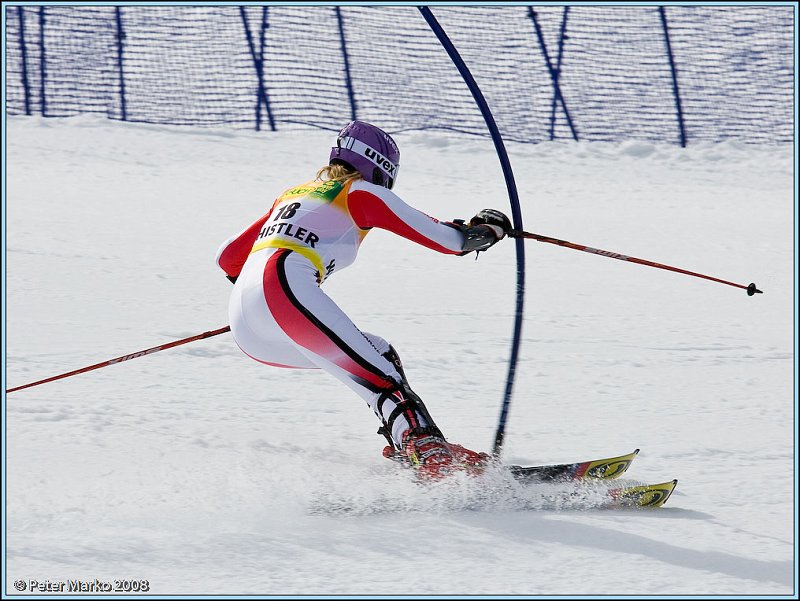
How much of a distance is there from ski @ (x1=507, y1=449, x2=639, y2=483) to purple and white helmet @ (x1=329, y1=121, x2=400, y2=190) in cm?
115

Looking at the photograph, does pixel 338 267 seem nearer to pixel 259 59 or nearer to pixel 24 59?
pixel 259 59

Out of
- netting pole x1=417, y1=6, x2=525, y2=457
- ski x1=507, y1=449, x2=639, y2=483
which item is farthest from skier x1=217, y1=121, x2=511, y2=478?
netting pole x1=417, y1=6, x2=525, y2=457

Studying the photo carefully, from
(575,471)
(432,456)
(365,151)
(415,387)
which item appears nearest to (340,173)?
(365,151)

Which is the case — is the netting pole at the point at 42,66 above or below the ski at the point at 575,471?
above

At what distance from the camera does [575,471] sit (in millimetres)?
3553

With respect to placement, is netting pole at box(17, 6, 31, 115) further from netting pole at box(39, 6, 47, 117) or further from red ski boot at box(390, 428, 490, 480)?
red ski boot at box(390, 428, 490, 480)

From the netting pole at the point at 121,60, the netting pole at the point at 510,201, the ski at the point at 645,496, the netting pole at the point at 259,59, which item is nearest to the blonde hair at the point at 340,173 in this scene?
the netting pole at the point at 510,201

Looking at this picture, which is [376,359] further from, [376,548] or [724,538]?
[724,538]

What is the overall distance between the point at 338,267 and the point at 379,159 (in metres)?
0.43

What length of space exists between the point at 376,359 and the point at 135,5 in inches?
406

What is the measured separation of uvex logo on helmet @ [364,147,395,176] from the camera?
145 inches

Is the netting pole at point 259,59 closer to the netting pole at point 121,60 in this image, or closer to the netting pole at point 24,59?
the netting pole at point 121,60

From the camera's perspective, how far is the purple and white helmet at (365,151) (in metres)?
3.68

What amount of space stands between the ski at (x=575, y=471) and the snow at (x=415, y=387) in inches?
4.1
